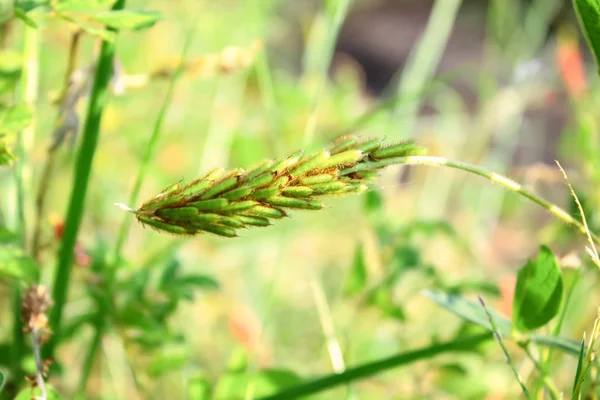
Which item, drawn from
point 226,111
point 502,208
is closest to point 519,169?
point 226,111

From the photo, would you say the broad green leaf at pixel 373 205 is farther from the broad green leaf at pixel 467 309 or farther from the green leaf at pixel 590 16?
the green leaf at pixel 590 16

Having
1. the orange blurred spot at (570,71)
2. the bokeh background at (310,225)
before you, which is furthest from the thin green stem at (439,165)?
the orange blurred spot at (570,71)

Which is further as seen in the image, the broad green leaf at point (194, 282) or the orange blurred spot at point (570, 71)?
the orange blurred spot at point (570, 71)

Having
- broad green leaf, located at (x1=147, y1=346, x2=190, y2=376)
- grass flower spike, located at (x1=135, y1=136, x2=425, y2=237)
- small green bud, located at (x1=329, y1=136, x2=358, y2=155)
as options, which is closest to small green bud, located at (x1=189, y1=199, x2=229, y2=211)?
grass flower spike, located at (x1=135, y1=136, x2=425, y2=237)

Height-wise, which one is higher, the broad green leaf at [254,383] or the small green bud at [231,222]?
the small green bud at [231,222]

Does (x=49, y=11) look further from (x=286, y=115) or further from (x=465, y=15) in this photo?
(x=465, y=15)

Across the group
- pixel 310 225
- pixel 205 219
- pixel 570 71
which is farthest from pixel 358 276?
pixel 570 71

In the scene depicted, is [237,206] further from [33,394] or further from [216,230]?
[33,394]
